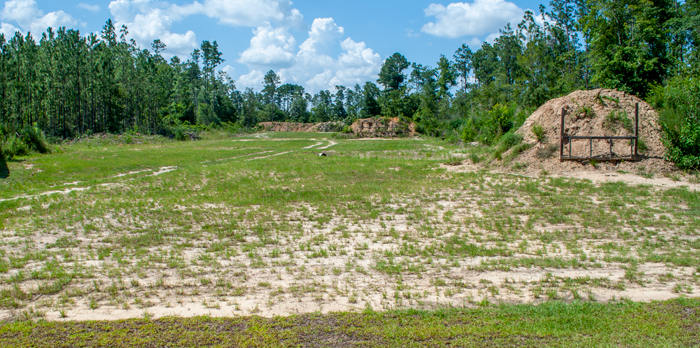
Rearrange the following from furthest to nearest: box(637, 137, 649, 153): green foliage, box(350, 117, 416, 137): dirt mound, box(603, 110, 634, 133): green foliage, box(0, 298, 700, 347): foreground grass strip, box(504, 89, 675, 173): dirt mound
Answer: box(350, 117, 416, 137): dirt mound < box(603, 110, 634, 133): green foliage < box(637, 137, 649, 153): green foliage < box(504, 89, 675, 173): dirt mound < box(0, 298, 700, 347): foreground grass strip

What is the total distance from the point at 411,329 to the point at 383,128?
201ft

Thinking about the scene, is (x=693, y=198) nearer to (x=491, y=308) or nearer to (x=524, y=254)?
(x=524, y=254)

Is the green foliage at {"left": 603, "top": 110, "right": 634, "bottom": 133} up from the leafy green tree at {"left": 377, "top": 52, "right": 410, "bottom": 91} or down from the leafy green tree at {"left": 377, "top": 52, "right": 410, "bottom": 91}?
down

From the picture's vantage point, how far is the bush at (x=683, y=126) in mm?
15547

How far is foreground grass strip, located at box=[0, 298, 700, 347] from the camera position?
426 centimetres

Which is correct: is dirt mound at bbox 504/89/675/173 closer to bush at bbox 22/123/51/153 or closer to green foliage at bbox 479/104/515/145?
green foliage at bbox 479/104/515/145

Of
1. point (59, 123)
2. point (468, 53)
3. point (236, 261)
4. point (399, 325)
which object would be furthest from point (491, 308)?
point (468, 53)

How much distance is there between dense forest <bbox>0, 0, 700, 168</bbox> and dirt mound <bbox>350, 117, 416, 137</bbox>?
2.12 metres

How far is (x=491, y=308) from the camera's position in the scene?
5.04 meters

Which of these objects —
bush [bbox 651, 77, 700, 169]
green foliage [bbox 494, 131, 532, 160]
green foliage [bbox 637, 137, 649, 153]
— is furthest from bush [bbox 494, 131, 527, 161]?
bush [bbox 651, 77, 700, 169]

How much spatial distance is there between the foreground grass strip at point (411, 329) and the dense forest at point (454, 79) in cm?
1425

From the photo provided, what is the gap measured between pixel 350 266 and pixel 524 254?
9.85ft

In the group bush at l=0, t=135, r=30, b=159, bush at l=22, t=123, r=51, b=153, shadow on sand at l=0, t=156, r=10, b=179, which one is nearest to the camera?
shadow on sand at l=0, t=156, r=10, b=179

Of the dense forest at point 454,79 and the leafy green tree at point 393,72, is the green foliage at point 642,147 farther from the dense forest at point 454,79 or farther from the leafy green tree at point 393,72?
the leafy green tree at point 393,72
